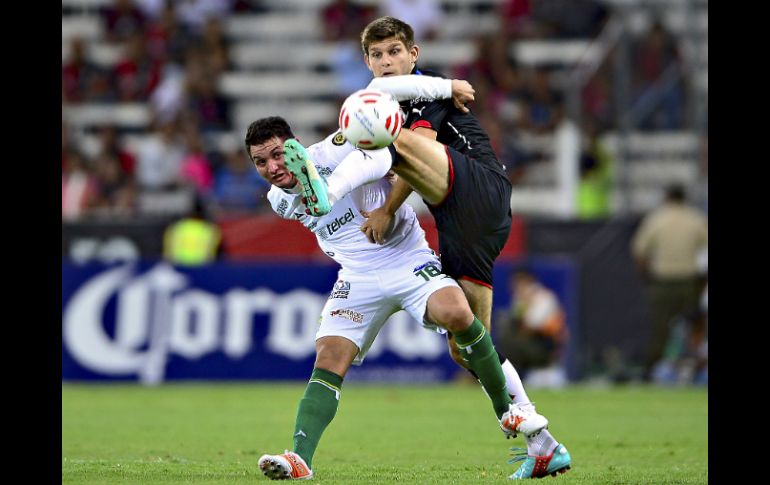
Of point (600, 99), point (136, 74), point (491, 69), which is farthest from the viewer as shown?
point (136, 74)

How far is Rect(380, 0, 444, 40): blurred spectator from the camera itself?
22.0m

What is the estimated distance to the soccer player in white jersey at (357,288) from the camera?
732 centimetres

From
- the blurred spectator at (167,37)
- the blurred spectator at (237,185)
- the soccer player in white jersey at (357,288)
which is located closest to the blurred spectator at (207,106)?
the blurred spectator at (167,37)

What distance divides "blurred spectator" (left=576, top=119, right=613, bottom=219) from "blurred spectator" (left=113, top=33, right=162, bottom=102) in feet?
25.3

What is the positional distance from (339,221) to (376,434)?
331 cm

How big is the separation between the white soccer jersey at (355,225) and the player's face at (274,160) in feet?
1.16

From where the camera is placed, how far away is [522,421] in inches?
296

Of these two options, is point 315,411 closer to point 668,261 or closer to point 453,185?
point 453,185

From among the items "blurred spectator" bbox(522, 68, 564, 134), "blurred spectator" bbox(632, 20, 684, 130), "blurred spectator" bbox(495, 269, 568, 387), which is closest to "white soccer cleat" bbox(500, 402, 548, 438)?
"blurred spectator" bbox(495, 269, 568, 387)

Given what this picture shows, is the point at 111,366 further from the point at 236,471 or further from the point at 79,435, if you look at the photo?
the point at 236,471

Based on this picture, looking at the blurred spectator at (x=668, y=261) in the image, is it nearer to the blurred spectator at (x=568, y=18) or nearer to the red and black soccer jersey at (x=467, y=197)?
the blurred spectator at (x=568, y=18)

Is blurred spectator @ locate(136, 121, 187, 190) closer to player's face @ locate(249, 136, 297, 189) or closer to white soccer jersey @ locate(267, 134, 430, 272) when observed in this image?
white soccer jersey @ locate(267, 134, 430, 272)

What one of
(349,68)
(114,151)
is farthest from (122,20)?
(349,68)
